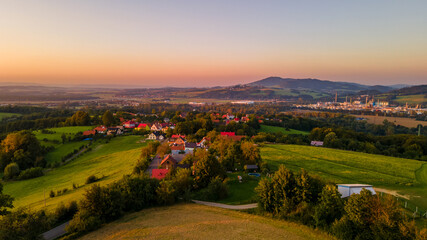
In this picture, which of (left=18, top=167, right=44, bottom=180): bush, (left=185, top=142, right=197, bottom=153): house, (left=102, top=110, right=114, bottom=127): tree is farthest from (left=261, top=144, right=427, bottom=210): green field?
(left=102, top=110, right=114, bottom=127): tree

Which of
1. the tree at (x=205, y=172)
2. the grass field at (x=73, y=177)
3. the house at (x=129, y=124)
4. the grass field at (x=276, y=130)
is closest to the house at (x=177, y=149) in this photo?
the grass field at (x=73, y=177)

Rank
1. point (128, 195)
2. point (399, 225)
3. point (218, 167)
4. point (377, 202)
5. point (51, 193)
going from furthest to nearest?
point (51, 193) → point (218, 167) → point (128, 195) → point (377, 202) → point (399, 225)

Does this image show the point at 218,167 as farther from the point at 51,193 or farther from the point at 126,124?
the point at 126,124

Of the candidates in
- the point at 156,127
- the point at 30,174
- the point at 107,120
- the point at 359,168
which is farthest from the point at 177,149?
the point at 107,120

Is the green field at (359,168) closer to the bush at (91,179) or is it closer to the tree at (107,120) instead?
the bush at (91,179)

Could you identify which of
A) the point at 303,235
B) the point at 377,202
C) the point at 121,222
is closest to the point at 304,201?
the point at 303,235

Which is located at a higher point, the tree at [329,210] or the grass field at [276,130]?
the tree at [329,210]
